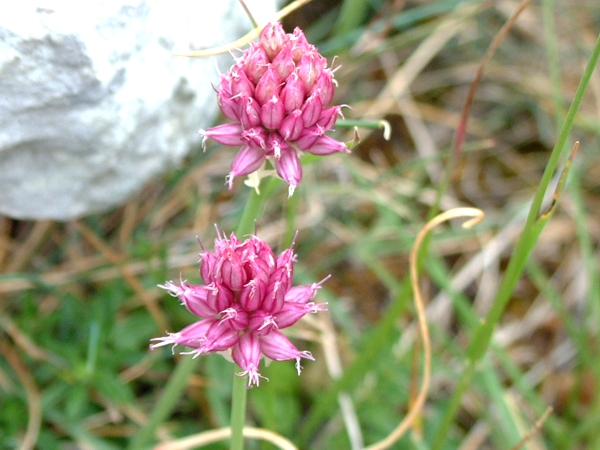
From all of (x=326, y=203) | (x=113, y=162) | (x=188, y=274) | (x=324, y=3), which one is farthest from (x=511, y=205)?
(x=113, y=162)

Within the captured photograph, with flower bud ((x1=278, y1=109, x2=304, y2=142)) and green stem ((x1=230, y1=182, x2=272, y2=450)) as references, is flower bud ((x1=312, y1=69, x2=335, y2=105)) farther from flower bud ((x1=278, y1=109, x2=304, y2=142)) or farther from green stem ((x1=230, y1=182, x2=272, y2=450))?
green stem ((x1=230, y1=182, x2=272, y2=450))

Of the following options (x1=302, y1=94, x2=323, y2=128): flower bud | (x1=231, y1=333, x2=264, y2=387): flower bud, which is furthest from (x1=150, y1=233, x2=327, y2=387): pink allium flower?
(x1=302, y1=94, x2=323, y2=128): flower bud

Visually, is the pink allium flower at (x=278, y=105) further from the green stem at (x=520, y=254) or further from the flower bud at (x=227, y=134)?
the green stem at (x=520, y=254)

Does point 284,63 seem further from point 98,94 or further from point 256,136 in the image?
point 98,94

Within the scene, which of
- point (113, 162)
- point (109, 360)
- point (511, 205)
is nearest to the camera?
point (113, 162)

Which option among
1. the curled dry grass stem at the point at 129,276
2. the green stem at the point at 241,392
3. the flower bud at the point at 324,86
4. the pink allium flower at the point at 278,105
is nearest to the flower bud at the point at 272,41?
the pink allium flower at the point at 278,105

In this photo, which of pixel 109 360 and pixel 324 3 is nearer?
pixel 109 360

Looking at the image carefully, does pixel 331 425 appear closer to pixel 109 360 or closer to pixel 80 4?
pixel 109 360
